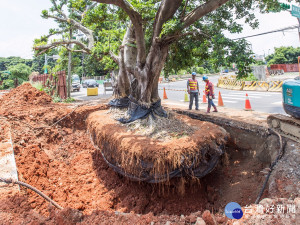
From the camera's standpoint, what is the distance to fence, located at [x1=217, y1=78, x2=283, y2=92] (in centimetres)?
1596

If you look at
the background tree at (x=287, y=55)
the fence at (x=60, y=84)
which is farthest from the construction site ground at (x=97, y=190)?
the background tree at (x=287, y=55)

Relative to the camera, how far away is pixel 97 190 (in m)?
4.80

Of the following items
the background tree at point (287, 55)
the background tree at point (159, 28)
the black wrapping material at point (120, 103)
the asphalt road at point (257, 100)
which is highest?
the background tree at point (287, 55)

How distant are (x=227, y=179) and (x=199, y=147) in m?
1.46

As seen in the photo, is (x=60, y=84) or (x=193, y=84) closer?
(x=193, y=84)

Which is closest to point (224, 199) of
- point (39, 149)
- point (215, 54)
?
point (215, 54)

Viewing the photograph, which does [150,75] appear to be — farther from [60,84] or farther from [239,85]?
[239,85]

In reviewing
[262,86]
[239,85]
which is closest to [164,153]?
[262,86]

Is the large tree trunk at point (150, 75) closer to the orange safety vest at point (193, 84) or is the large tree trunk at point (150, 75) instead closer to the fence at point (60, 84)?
the orange safety vest at point (193, 84)

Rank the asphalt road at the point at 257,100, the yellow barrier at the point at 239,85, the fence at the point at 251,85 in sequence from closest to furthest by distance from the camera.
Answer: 1. the asphalt road at the point at 257,100
2. the fence at the point at 251,85
3. the yellow barrier at the point at 239,85

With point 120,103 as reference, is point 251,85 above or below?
above

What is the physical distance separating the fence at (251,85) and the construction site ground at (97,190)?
43.5 ft

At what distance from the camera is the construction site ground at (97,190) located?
2.33 metres

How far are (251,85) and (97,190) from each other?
666 inches
